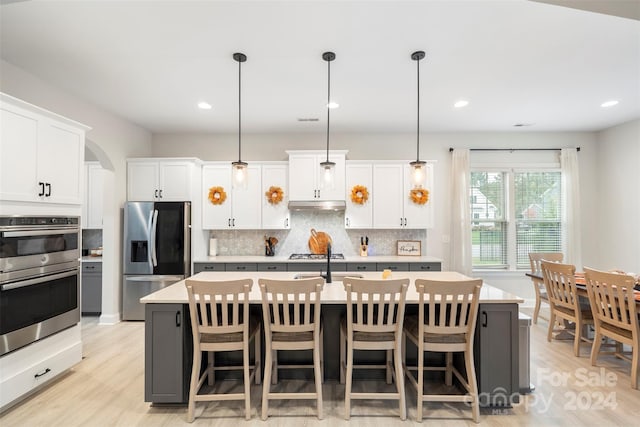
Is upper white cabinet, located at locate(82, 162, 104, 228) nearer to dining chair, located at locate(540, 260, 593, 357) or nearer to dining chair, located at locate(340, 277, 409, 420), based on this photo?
dining chair, located at locate(340, 277, 409, 420)

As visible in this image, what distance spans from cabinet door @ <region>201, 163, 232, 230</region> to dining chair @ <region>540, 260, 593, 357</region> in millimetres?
4260

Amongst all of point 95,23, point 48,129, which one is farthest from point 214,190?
point 95,23

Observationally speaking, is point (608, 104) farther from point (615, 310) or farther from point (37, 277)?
point (37, 277)

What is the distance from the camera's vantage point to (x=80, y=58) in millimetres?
2867

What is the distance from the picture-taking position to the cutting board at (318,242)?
5160 mm

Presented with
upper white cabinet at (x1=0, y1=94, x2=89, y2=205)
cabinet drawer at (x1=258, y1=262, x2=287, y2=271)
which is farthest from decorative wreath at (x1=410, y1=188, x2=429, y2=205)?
upper white cabinet at (x1=0, y1=94, x2=89, y2=205)

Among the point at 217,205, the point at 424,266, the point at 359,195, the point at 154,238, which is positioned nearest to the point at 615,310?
the point at 424,266

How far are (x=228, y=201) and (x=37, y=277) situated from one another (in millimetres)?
2627

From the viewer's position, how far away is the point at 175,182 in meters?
4.76

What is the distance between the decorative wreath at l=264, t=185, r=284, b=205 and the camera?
4969 millimetres

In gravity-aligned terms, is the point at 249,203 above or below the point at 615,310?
above

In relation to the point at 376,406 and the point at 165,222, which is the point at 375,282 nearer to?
the point at 376,406

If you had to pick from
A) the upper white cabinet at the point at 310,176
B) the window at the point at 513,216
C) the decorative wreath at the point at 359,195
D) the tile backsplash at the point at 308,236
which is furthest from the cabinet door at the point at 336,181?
the window at the point at 513,216

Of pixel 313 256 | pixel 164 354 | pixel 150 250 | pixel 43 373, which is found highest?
pixel 150 250
